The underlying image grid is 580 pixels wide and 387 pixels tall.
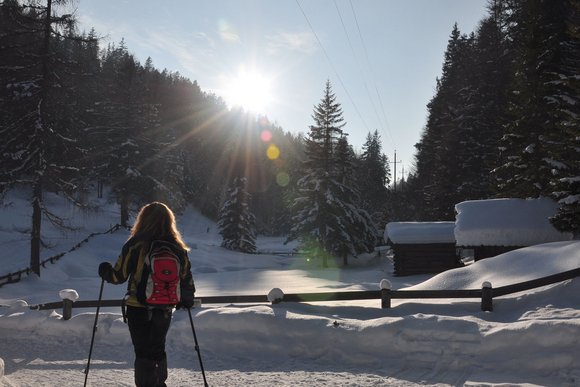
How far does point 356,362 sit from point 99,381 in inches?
160

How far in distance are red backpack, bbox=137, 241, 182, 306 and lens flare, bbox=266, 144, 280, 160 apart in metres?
105

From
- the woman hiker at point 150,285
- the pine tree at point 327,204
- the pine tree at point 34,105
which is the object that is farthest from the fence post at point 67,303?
the pine tree at point 327,204

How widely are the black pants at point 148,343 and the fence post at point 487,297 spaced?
21.0 ft

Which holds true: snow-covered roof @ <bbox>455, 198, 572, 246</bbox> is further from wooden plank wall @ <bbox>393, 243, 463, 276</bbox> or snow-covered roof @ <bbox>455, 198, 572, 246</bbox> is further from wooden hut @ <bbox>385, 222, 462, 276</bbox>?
wooden plank wall @ <bbox>393, 243, 463, 276</bbox>

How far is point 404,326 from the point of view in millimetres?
7980

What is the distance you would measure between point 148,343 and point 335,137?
4061 centimetres

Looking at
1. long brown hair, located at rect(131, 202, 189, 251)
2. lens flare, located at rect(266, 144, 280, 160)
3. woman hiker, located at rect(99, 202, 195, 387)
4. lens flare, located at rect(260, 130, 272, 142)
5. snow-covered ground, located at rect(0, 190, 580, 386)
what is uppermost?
lens flare, located at rect(260, 130, 272, 142)

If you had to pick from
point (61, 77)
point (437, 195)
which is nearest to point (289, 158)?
point (437, 195)

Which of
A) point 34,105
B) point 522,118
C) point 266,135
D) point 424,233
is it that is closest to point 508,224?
point 522,118

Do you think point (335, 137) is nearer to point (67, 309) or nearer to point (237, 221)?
point (237, 221)

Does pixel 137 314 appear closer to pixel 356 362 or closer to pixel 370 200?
pixel 356 362

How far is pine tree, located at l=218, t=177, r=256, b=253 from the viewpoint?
49438 mm

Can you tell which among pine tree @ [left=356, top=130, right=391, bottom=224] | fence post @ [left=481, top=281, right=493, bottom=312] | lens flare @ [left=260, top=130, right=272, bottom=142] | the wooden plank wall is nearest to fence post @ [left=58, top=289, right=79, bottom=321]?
fence post @ [left=481, top=281, right=493, bottom=312]

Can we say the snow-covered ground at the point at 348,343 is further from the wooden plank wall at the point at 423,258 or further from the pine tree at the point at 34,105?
the wooden plank wall at the point at 423,258
